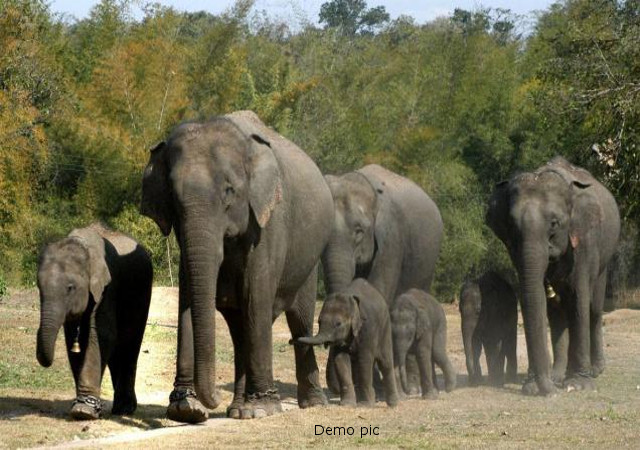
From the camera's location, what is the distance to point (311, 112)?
48500mm

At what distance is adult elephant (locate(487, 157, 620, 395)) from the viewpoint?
52.4ft

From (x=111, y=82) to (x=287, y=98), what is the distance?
6166mm

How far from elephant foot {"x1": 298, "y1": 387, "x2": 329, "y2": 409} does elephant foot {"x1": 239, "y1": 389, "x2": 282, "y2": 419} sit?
1.14m

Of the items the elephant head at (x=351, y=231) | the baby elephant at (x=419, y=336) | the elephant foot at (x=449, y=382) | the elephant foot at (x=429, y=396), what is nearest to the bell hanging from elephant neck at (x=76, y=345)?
the elephant head at (x=351, y=231)

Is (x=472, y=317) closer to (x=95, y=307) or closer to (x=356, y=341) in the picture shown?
(x=356, y=341)

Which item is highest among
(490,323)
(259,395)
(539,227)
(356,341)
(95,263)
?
(539,227)

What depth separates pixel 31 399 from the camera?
45.5 feet

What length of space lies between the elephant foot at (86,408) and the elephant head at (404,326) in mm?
4360

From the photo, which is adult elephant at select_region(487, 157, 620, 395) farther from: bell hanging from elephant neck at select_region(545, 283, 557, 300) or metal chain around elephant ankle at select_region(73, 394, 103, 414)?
metal chain around elephant ankle at select_region(73, 394, 103, 414)

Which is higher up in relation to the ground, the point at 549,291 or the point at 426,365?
the point at 549,291

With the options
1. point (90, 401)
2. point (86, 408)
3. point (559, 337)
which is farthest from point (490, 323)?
point (86, 408)

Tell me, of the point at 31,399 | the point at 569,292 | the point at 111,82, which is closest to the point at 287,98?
the point at 111,82

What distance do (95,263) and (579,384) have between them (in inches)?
252

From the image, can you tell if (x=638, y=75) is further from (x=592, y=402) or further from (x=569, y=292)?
(x=592, y=402)
